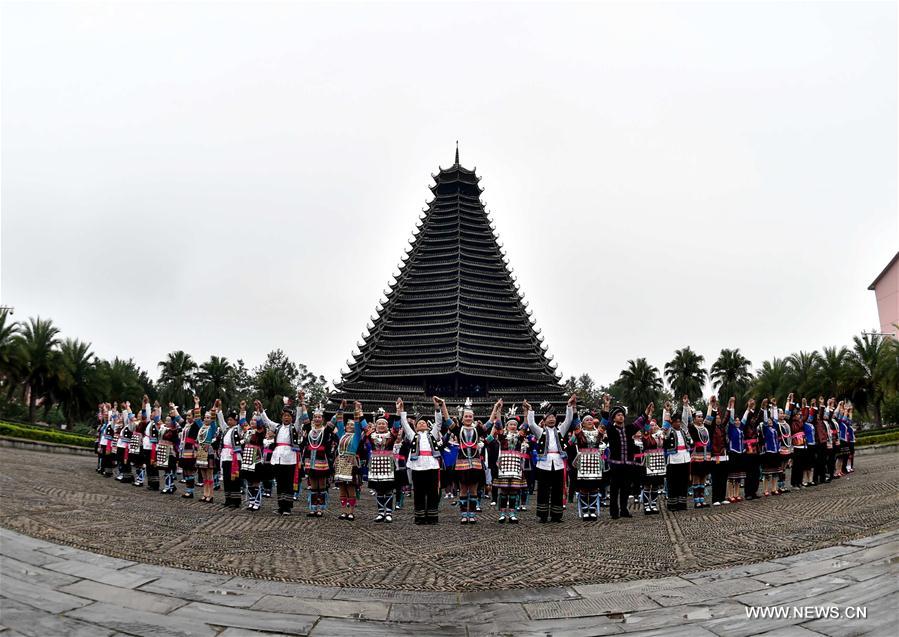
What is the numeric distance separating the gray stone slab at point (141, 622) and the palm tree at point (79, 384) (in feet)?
167

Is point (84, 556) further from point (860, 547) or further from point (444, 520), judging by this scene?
point (860, 547)

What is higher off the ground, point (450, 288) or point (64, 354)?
point (450, 288)

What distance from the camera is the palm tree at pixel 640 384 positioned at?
63.0 metres

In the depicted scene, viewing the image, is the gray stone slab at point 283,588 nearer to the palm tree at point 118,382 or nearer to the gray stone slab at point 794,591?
the gray stone slab at point 794,591

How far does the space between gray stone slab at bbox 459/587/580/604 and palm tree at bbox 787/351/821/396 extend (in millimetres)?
51684

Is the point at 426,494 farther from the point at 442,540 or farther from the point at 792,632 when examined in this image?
the point at 792,632

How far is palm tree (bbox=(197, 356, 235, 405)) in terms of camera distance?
2422 inches

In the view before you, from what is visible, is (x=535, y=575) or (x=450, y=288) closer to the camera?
(x=535, y=575)

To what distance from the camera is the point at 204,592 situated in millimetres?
5844

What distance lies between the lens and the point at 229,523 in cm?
1077

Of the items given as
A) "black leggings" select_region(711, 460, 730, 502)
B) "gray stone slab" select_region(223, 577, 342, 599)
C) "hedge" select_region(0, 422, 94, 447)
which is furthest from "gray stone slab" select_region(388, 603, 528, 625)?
"hedge" select_region(0, 422, 94, 447)

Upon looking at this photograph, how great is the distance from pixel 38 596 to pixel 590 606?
5113 mm

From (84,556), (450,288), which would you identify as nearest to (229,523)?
(84,556)

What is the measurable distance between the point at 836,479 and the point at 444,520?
1308cm
